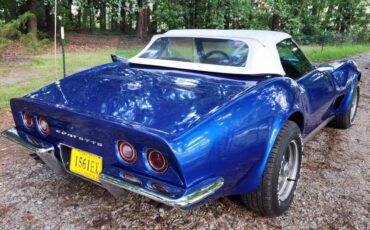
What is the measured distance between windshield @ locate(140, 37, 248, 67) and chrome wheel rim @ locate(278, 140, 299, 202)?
2.53 feet

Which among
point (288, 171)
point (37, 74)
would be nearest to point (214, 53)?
point (288, 171)

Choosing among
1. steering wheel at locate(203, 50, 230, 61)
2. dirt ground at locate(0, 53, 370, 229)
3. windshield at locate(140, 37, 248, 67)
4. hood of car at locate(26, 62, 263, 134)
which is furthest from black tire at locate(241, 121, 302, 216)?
steering wheel at locate(203, 50, 230, 61)

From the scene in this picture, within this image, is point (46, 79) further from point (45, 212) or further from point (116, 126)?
point (116, 126)

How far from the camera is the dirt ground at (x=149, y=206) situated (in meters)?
2.49

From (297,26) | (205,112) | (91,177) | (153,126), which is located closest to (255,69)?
(205,112)

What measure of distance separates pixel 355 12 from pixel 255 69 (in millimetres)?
27568

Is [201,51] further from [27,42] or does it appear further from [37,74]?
[27,42]

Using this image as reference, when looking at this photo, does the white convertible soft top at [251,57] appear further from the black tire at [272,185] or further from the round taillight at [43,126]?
the round taillight at [43,126]

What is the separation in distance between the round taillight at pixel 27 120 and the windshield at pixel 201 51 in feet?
4.11

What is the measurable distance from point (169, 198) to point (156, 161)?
8.4 inches

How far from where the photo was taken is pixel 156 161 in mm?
1940

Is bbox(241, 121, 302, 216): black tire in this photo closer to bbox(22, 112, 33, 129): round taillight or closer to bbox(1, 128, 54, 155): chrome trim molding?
bbox(1, 128, 54, 155): chrome trim molding

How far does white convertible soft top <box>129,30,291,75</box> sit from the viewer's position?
2818 millimetres

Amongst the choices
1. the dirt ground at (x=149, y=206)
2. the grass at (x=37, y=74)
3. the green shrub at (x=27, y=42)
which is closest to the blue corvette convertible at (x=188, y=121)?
the dirt ground at (x=149, y=206)
